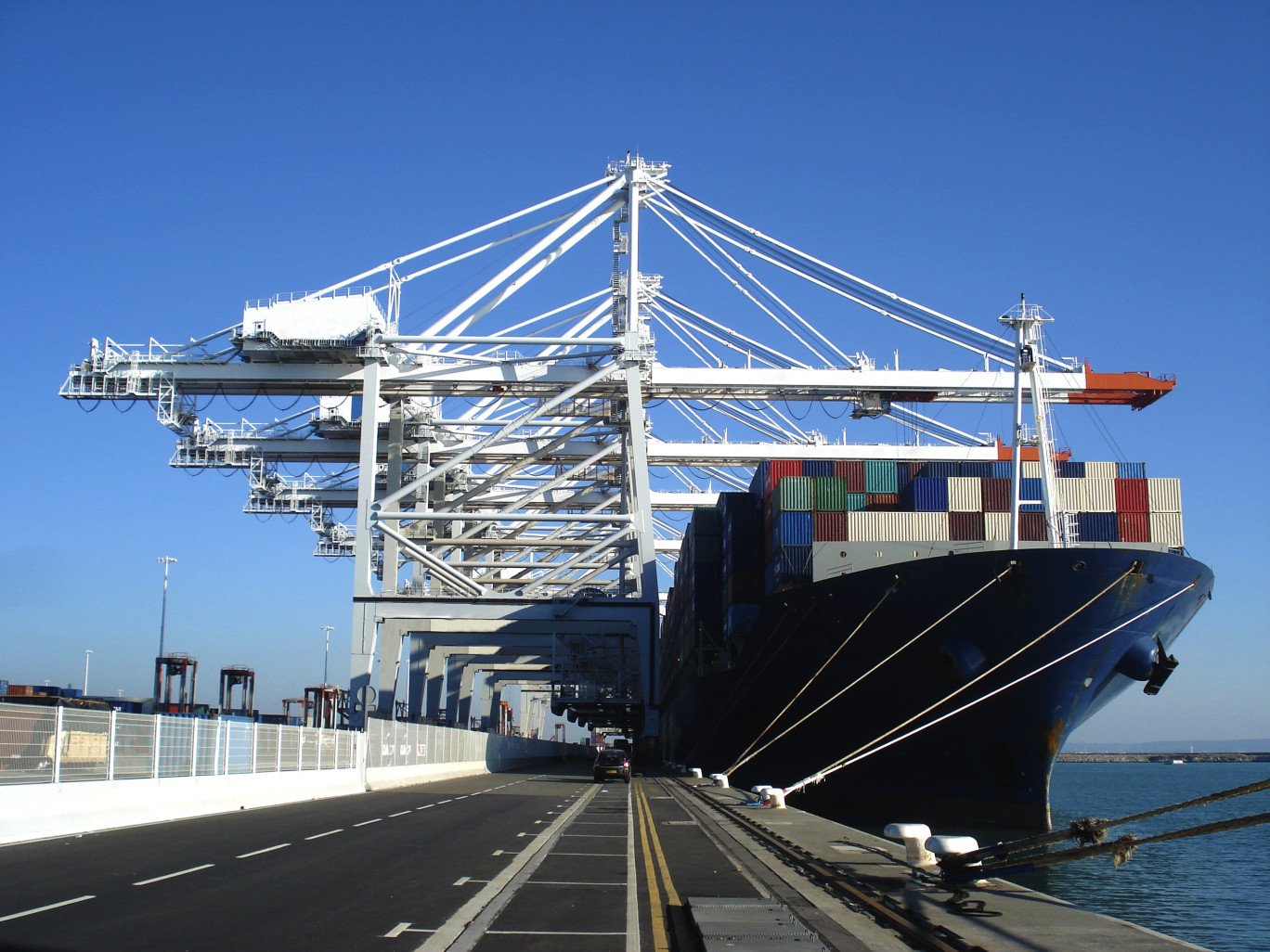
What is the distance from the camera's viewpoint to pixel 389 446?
42.6 meters

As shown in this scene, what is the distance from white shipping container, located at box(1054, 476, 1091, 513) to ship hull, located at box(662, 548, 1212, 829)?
137 inches

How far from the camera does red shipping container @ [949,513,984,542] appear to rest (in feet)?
97.2

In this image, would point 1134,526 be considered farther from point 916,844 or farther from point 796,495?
point 916,844

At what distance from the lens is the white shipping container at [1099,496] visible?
29.2 m

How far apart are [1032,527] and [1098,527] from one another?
5.45 feet

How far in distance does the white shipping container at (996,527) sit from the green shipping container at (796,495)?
4.73m

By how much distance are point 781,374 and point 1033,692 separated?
14308 mm

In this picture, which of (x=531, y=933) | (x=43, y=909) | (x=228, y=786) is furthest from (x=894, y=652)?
(x=43, y=909)

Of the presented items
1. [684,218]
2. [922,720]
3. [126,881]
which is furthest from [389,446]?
[126,881]

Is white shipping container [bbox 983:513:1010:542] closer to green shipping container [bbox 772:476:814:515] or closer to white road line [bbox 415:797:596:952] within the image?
green shipping container [bbox 772:476:814:515]

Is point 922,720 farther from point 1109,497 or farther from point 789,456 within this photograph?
point 789,456

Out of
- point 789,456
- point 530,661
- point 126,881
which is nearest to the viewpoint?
point 126,881

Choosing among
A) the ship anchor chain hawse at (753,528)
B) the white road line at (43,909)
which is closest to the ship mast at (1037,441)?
the ship anchor chain hawse at (753,528)

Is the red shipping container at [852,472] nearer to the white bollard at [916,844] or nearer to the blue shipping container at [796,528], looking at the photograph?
the blue shipping container at [796,528]
